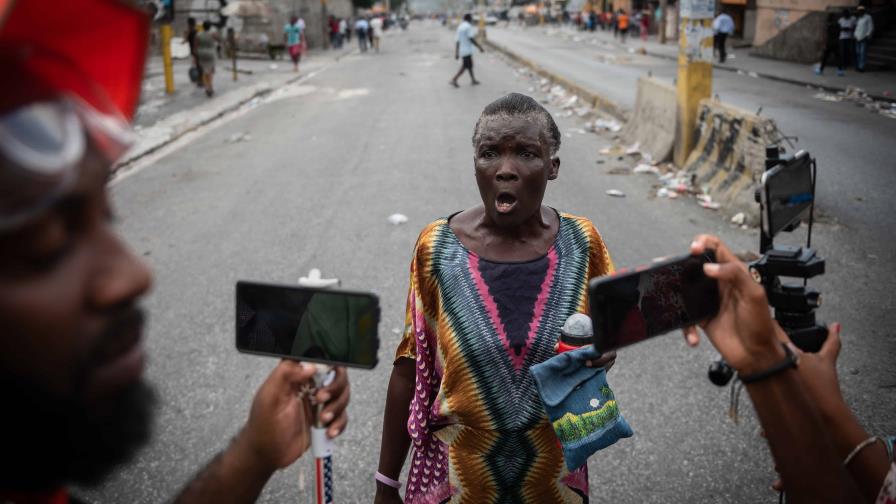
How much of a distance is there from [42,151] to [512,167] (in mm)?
1554

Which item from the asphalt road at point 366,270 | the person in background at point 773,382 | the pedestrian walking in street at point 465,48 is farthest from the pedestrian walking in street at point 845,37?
the person in background at point 773,382

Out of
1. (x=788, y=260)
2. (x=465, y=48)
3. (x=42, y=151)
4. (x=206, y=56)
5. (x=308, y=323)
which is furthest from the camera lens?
(x=465, y=48)

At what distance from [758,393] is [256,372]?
367 centimetres

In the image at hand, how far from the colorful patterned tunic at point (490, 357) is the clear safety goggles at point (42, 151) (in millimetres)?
1337

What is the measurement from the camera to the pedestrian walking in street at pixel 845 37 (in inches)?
795

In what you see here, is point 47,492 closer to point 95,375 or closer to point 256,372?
point 95,375

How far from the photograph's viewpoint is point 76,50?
35.8 inches

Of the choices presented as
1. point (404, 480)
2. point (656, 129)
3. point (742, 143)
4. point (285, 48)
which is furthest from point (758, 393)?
point (285, 48)

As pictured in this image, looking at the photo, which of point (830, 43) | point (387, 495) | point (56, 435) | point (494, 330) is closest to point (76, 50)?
point (56, 435)

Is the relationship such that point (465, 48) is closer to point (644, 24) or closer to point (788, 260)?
point (788, 260)

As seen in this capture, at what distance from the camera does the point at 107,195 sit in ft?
3.15

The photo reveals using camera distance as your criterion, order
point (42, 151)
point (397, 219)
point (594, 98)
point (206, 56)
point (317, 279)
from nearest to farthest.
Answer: point (42, 151) < point (317, 279) < point (397, 219) < point (594, 98) < point (206, 56)

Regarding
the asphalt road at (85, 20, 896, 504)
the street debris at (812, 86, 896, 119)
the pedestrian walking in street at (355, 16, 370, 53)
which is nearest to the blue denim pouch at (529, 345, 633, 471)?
the asphalt road at (85, 20, 896, 504)

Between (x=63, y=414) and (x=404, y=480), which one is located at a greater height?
(x=63, y=414)
